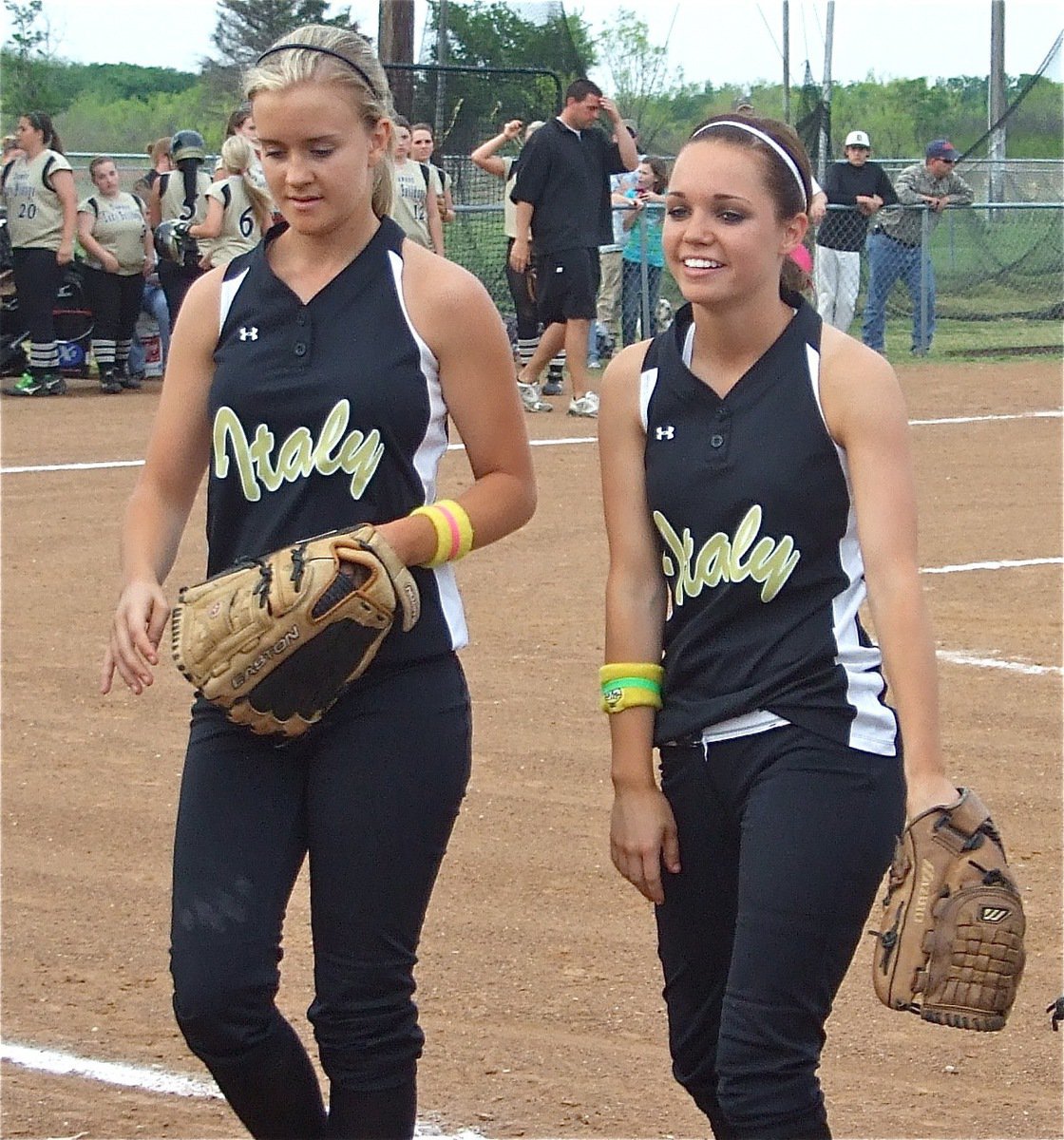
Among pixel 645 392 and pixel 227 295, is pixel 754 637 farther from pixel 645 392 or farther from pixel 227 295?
pixel 227 295

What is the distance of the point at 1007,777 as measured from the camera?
604 centimetres

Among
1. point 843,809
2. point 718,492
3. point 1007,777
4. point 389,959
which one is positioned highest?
point 718,492

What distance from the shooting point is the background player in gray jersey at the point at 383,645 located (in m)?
3.10

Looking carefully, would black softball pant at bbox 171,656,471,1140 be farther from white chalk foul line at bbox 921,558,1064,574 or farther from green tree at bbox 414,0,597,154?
green tree at bbox 414,0,597,154

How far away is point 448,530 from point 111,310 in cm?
1280

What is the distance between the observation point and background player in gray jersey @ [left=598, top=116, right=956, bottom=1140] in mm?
2928

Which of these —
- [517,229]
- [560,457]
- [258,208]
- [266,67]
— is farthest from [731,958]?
[517,229]

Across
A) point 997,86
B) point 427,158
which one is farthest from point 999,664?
point 997,86

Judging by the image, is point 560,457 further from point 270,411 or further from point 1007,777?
point 270,411

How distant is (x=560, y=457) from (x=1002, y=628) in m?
4.68

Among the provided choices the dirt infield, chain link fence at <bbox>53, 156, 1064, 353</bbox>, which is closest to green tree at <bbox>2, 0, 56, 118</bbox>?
chain link fence at <bbox>53, 156, 1064, 353</bbox>

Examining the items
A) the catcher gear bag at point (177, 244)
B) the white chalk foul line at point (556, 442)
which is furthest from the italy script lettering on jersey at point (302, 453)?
the catcher gear bag at point (177, 244)

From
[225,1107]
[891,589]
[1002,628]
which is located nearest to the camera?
[891,589]

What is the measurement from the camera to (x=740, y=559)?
121 inches
